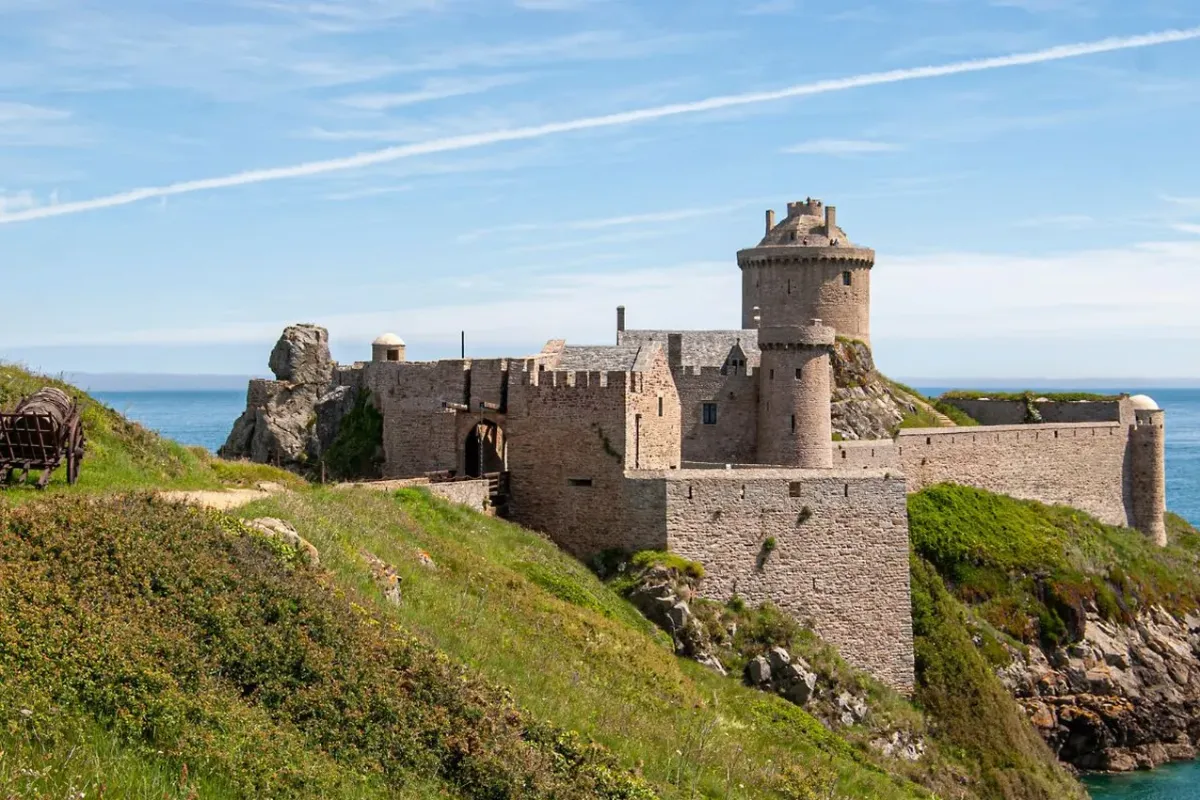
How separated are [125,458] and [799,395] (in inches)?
918

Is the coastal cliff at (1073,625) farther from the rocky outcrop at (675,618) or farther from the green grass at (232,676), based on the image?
the green grass at (232,676)

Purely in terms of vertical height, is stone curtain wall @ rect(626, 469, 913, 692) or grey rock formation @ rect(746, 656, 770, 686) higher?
stone curtain wall @ rect(626, 469, 913, 692)

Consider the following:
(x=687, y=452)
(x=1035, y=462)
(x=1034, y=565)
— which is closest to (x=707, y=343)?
(x=687, y=452)

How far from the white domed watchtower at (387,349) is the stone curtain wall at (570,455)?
850 cm

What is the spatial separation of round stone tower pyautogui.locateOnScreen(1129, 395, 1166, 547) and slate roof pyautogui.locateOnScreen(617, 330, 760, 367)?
21124mm

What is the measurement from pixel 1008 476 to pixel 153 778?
151 ft

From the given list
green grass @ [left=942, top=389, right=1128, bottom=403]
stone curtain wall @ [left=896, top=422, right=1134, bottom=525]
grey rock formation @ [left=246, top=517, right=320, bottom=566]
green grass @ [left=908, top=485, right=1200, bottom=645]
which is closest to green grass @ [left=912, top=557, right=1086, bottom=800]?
green grass @ [left=908, top=485, right=1200, bottom=645]

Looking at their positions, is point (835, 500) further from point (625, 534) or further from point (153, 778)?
point (153, 778)

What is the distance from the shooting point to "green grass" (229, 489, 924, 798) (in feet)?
65.4

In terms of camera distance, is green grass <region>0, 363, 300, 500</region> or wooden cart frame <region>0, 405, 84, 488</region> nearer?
wooden cart frame <region>0, 405, 84, 488</region>

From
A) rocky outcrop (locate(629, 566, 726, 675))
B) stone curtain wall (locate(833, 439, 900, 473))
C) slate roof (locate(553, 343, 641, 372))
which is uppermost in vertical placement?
slate roof (locate(553, 343, 641, 372))

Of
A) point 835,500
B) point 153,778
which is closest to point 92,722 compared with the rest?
point 153,778

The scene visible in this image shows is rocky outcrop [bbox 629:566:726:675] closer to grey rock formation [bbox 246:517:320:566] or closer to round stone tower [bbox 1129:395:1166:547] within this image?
grey rock formation [bbox 246:517:320:566]

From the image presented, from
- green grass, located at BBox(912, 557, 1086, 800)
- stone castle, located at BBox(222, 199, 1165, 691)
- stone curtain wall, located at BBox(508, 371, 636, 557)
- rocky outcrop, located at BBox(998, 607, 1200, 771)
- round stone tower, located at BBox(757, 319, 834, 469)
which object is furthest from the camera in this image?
round stone tower, located at BBox(757, 319, 834, 469)
